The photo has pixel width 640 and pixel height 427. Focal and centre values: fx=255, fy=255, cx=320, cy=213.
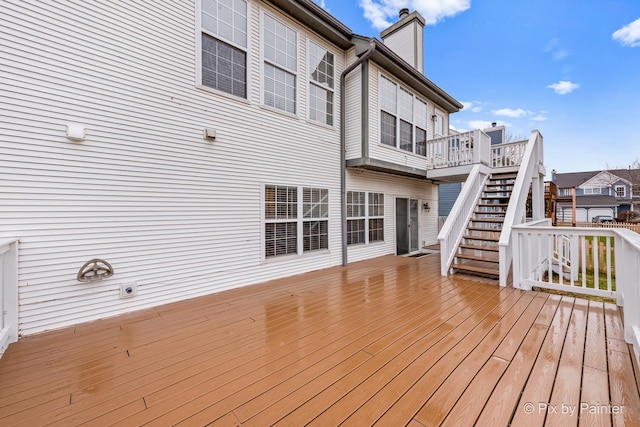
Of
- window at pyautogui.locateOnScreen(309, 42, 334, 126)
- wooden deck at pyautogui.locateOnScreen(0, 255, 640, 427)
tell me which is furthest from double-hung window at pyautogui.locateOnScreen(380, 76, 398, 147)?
wooden deck at pyautogui.locateOnScreen(0, 255, 640, 427)

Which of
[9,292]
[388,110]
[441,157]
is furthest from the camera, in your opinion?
[441,157]

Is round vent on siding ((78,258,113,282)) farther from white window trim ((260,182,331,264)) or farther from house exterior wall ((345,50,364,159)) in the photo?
house exterior wall ((345,50,364,159))

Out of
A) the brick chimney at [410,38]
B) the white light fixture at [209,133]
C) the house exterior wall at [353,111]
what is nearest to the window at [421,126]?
the brick chimney at [410,38]

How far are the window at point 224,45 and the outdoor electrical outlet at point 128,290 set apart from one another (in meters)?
3.25

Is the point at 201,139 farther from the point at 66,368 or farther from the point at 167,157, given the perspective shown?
the point at 66,368

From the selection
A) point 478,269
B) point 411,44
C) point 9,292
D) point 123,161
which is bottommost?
point 478,269

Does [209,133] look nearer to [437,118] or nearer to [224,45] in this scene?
[224,45]

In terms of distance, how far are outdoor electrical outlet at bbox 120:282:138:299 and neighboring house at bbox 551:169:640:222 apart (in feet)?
106

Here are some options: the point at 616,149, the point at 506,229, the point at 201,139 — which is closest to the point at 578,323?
the point at 506,229

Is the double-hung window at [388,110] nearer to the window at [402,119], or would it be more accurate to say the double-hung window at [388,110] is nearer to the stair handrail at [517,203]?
the window at [402,119]

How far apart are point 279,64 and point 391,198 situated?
186 inches

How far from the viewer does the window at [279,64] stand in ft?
16.2

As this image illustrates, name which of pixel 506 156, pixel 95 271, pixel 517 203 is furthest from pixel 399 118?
pixel 95 271

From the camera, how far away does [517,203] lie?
468 centimetres
